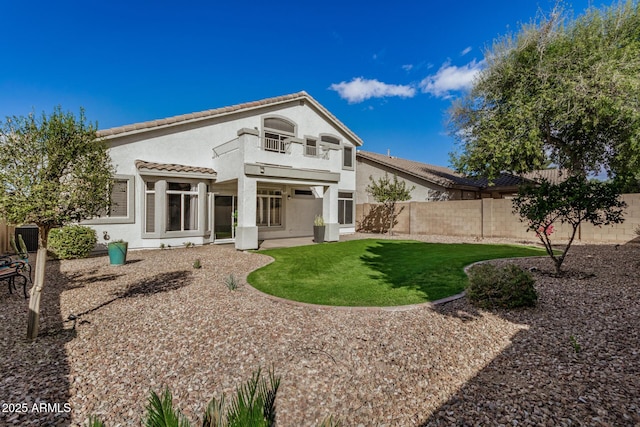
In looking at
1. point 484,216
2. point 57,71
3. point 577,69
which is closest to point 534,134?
point 577,69

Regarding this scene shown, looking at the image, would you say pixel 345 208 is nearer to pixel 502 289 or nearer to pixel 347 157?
pixel 347 157

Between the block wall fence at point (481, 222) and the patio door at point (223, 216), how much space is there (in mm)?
10625

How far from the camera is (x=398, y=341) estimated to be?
4496mm

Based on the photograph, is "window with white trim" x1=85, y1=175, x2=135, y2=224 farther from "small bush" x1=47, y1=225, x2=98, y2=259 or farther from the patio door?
the patio door

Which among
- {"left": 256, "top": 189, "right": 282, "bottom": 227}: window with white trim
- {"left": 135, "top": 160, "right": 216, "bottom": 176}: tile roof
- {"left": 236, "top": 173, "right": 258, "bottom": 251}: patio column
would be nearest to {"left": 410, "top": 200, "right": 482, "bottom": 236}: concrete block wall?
{"left": 256, "top": 189, "right": 282, "bottom": 227}: window with white trim

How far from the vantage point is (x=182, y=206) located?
1438 centimetres

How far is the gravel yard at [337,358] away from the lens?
3.00m

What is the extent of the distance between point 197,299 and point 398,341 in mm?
4335

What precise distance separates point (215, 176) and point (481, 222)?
15.7m

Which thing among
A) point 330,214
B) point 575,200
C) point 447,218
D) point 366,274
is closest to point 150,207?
point 330,214

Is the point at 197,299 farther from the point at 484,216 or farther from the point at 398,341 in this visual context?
the point at 484,216

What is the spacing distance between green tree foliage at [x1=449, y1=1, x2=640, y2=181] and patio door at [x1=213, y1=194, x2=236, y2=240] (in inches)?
588

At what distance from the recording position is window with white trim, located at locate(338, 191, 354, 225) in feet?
70.4

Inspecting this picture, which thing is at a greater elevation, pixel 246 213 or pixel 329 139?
pixel 329 139
